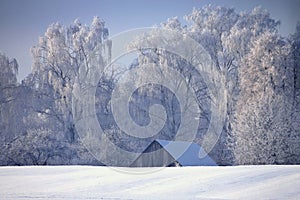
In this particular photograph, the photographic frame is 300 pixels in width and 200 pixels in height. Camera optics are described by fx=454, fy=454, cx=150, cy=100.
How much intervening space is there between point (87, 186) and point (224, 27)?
15.2 metres

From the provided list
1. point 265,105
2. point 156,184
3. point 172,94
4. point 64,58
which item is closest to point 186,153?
point 265,105

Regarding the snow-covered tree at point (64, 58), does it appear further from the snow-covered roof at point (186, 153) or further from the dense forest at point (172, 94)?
the snow-covered roof at point (186, 153)

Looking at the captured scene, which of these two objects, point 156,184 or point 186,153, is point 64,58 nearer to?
point 186,153

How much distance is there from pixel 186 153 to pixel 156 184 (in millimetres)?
6964

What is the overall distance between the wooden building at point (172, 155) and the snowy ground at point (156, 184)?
390cm

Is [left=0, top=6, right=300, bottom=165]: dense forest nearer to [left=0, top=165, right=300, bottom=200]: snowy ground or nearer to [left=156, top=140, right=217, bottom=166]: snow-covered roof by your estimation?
[left=156, top=140, right=217, bottom=166]: snow-covered roof

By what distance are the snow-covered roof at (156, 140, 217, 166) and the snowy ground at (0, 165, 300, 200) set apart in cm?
390

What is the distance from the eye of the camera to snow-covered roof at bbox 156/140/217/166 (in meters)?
17.6

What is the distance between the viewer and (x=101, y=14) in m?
24.3

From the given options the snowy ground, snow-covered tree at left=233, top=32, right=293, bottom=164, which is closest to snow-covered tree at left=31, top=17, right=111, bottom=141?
snow-covered tree at left=233, top=32, right=293, bottom=164

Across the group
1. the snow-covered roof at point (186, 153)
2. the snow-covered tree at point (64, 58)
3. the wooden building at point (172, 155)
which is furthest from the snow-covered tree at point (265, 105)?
the snow-covered tree at point (64, 58)

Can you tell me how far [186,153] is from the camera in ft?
59.2

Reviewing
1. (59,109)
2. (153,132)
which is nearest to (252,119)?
(153,132)

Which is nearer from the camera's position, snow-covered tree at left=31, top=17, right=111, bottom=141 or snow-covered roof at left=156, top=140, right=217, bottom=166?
snow-covered roof at left=156, top=140, right=217, bottom=166
